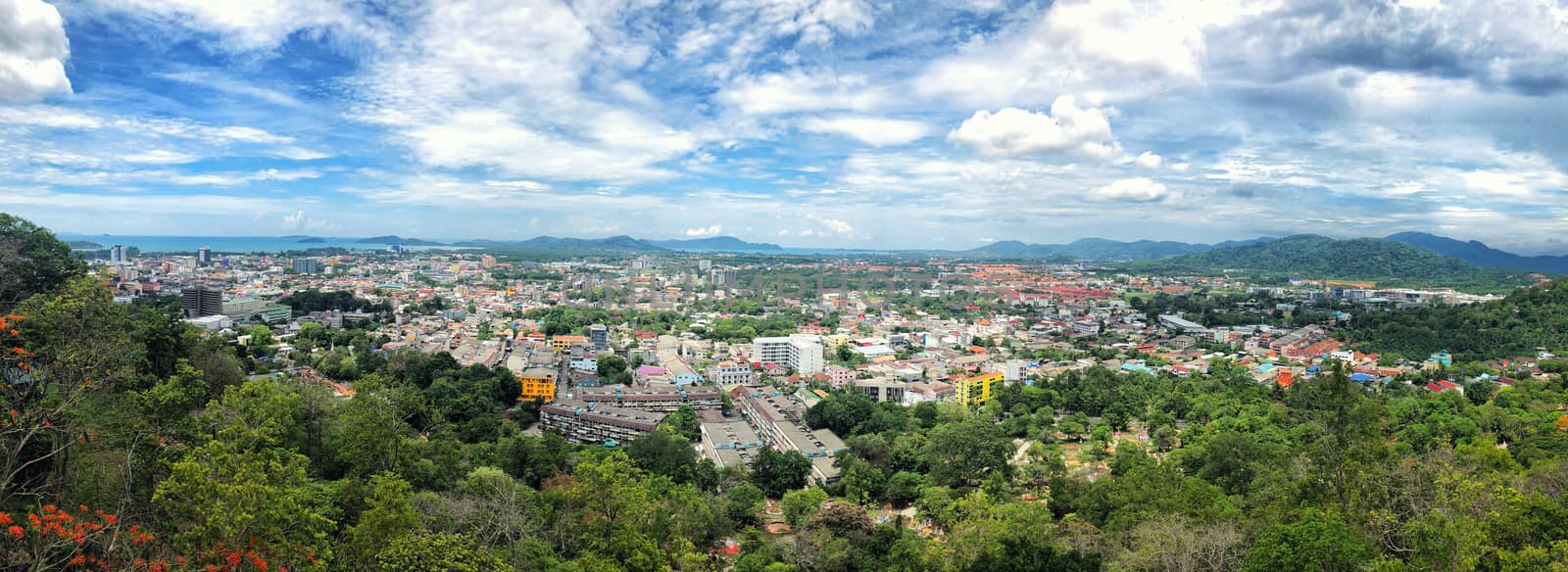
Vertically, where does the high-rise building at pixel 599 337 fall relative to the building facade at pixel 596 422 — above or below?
above

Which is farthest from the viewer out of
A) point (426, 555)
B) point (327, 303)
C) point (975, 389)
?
point (327, 303)

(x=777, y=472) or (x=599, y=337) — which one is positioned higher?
(x=599, y=337)

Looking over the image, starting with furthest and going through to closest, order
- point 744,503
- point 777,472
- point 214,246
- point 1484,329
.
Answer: point 214,246, point 1484,329, point 777,472, point 744,503

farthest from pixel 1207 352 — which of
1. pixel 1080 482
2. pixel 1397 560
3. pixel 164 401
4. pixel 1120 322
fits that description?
pixel 164 401

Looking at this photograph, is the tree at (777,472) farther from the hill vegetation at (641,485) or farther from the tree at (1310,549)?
the tree at (1310,549)

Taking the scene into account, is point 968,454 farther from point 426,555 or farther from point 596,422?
point 426,555

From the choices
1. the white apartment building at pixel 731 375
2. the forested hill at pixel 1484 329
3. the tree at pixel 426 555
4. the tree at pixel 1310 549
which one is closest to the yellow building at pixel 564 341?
the white apartment building at pixel 731 375

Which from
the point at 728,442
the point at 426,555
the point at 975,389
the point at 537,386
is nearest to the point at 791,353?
the point at 975,389
